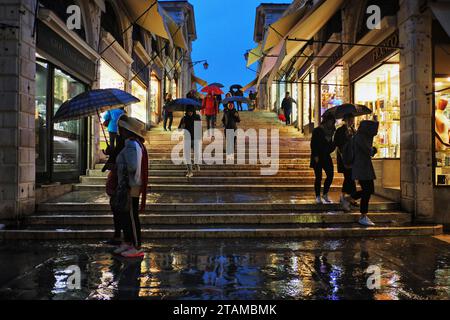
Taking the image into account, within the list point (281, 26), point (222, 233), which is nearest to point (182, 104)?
point (281, 26)

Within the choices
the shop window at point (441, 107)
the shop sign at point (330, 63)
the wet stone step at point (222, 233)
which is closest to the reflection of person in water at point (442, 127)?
the shop window at point (441, 107)

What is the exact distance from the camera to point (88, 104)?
19.4ft

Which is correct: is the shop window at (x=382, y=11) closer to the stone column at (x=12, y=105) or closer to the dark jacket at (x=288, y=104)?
the dark jacket at (x=288, y=104)

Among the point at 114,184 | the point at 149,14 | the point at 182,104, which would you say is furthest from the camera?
the point at 149,14

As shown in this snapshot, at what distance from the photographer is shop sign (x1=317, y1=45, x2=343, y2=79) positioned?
39.9 feet

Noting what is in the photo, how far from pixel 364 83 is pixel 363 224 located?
5.69 meters

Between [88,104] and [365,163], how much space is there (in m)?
4.92

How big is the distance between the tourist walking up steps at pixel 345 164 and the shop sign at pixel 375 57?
79.2 inches

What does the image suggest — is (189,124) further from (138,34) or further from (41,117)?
(138,34)

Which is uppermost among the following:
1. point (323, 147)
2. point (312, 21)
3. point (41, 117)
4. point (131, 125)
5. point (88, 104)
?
point (312, 21)

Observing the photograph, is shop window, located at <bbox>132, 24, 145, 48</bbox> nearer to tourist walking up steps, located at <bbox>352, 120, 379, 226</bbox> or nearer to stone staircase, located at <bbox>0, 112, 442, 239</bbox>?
stone staircase, located at <bbox>0, 112, 442, 239</bbox>

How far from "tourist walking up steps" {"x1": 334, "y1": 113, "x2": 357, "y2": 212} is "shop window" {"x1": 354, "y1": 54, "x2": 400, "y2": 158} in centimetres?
237

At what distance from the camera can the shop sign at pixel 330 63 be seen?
39.9ft
